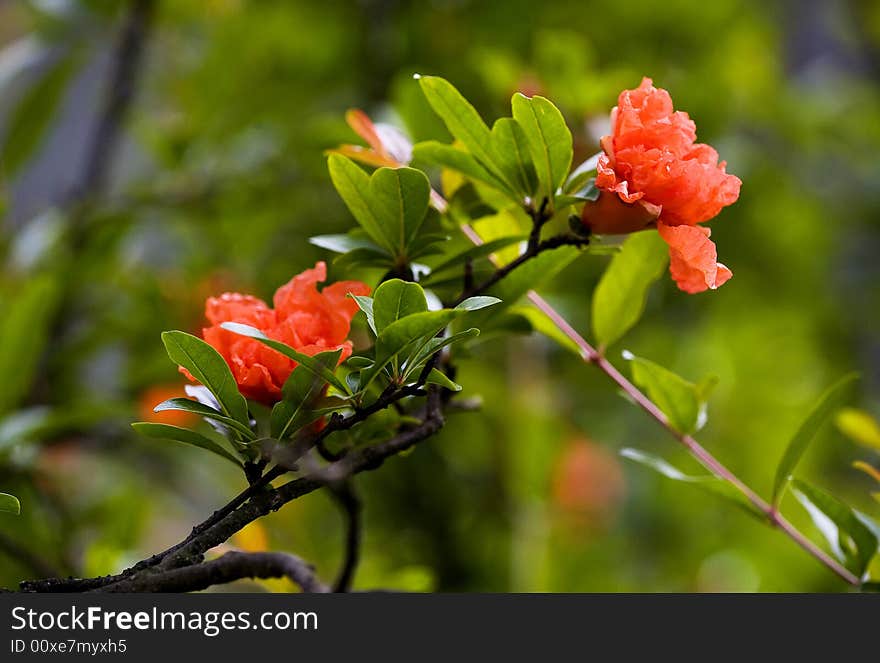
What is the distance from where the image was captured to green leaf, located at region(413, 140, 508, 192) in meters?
0.45

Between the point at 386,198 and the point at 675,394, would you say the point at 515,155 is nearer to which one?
the point at 386,198

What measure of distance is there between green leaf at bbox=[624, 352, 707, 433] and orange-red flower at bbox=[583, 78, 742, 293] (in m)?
0.11

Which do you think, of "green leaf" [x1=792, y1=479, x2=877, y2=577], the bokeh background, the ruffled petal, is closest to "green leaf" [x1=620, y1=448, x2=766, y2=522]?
"green leaf" [x1=792, y1=479, x2=877, y2=577]

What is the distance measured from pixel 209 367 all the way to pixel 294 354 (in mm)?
39

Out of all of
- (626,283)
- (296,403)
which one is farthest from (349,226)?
(296,403)

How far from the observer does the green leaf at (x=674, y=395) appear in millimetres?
510

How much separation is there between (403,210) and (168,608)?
0.20m

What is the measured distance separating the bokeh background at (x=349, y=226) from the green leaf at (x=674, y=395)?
0.98 feet

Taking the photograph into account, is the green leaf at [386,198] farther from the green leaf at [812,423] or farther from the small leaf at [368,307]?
the green leaf at [812,423]

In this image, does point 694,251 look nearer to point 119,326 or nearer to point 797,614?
point 797,614

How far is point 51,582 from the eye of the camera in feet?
1.20

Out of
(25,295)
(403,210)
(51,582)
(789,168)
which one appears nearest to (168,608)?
(51,582)

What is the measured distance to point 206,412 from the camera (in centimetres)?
Answer: 38

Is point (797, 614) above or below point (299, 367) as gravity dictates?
below
